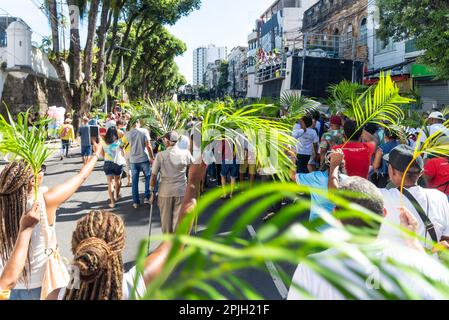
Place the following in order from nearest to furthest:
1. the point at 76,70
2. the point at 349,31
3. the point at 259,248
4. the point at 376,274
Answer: the point at 259,248 < the point at 376,274 < the point at 76,70 < the point at 349,31

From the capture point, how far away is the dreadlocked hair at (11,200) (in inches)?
94.0

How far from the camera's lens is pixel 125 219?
7551 mm

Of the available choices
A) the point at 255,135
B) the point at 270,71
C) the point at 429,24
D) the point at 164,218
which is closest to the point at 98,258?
the point at 255,135

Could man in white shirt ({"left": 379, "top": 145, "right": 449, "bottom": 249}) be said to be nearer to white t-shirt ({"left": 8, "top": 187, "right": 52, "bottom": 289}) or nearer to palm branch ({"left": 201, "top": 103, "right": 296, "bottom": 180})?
palm branch ({"left": 201, "top": 103, "right": 296, "bottom": 180})

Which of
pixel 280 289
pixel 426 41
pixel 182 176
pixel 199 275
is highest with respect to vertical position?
pixel 426 41

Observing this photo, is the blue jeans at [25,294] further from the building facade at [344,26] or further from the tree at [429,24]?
the building facade at [344,26]

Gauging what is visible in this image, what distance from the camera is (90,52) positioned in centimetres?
1983

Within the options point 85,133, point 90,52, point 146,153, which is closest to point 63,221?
point 146,153

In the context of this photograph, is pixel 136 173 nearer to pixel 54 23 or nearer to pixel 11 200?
pixel 11 200

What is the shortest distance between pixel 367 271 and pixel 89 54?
808 inches

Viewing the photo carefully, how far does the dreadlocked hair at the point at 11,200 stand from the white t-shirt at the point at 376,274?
1581mm

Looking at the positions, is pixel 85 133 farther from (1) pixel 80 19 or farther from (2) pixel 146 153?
(1) pixel 80 19
